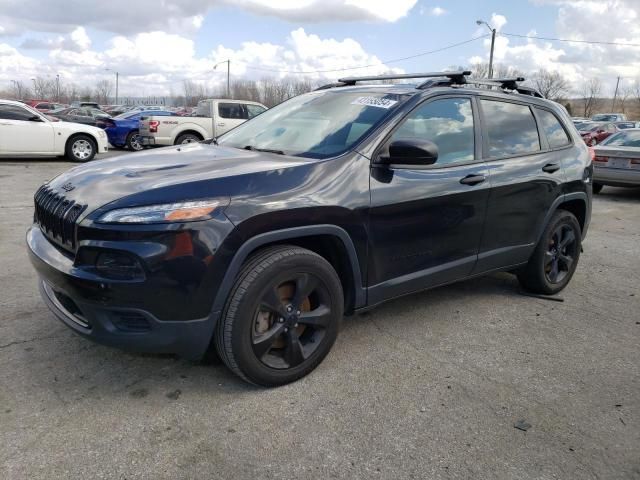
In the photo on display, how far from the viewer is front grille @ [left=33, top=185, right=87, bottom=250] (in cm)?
275

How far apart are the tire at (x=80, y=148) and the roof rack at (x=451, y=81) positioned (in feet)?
39.1

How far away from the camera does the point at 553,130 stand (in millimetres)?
4684

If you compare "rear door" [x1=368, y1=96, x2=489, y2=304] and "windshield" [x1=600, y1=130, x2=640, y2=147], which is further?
"windshield" [x1=600, y1=130, x2=640, y2=147]

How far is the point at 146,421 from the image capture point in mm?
2721

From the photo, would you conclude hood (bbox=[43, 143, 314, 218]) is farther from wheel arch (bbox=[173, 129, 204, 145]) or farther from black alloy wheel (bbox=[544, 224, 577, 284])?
wheel arch (bbox=[173, 129, 204, 145])

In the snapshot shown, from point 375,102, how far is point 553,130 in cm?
195

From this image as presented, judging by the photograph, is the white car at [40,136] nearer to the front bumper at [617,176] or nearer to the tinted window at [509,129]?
the front bumper at [617,176]

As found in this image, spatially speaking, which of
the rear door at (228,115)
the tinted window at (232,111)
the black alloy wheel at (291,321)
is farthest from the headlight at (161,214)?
the tinted window at (232,111)

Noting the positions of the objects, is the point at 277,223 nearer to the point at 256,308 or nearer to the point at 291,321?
the point at 256,308

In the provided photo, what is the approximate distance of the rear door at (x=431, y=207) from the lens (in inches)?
132

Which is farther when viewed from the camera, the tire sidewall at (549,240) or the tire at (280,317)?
the tire sidewall at (549,240)

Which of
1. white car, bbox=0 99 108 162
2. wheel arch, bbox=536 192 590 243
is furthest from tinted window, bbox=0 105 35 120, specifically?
wheel arch, bbox=536 192 590 243

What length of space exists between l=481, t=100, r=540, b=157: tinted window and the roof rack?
22 centimetres

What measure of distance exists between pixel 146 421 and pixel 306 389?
2.89ft
